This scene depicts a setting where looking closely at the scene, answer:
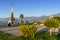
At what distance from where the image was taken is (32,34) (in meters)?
12.3

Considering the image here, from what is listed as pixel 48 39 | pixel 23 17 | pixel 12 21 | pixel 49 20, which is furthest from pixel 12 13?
pixel 48 39

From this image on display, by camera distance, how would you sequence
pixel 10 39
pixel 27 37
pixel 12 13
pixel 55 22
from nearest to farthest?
1. pixel 10 39
2. pixel 27 37
3. pixel 55 22
4. pixel 12 13

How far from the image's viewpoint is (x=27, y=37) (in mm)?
12203

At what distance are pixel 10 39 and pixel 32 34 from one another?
1781mm

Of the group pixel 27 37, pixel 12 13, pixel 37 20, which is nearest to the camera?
pixel 27 37

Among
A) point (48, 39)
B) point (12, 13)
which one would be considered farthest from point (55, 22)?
point (12, 13)

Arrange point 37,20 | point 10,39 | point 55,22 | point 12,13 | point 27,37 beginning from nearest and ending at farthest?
point 10,39 < point 27,37 < point 55,22 < point 12,13 < point 37,20

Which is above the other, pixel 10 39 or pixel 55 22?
pixel 55 22

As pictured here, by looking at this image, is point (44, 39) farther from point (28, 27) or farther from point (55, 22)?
point (55, 22)

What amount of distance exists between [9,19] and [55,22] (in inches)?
593

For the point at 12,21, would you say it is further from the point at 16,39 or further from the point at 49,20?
the point at 16,39

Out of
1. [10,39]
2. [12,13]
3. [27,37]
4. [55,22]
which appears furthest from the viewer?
[12,13]

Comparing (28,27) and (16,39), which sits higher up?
(28,27)

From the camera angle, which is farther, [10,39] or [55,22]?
[55,22]
